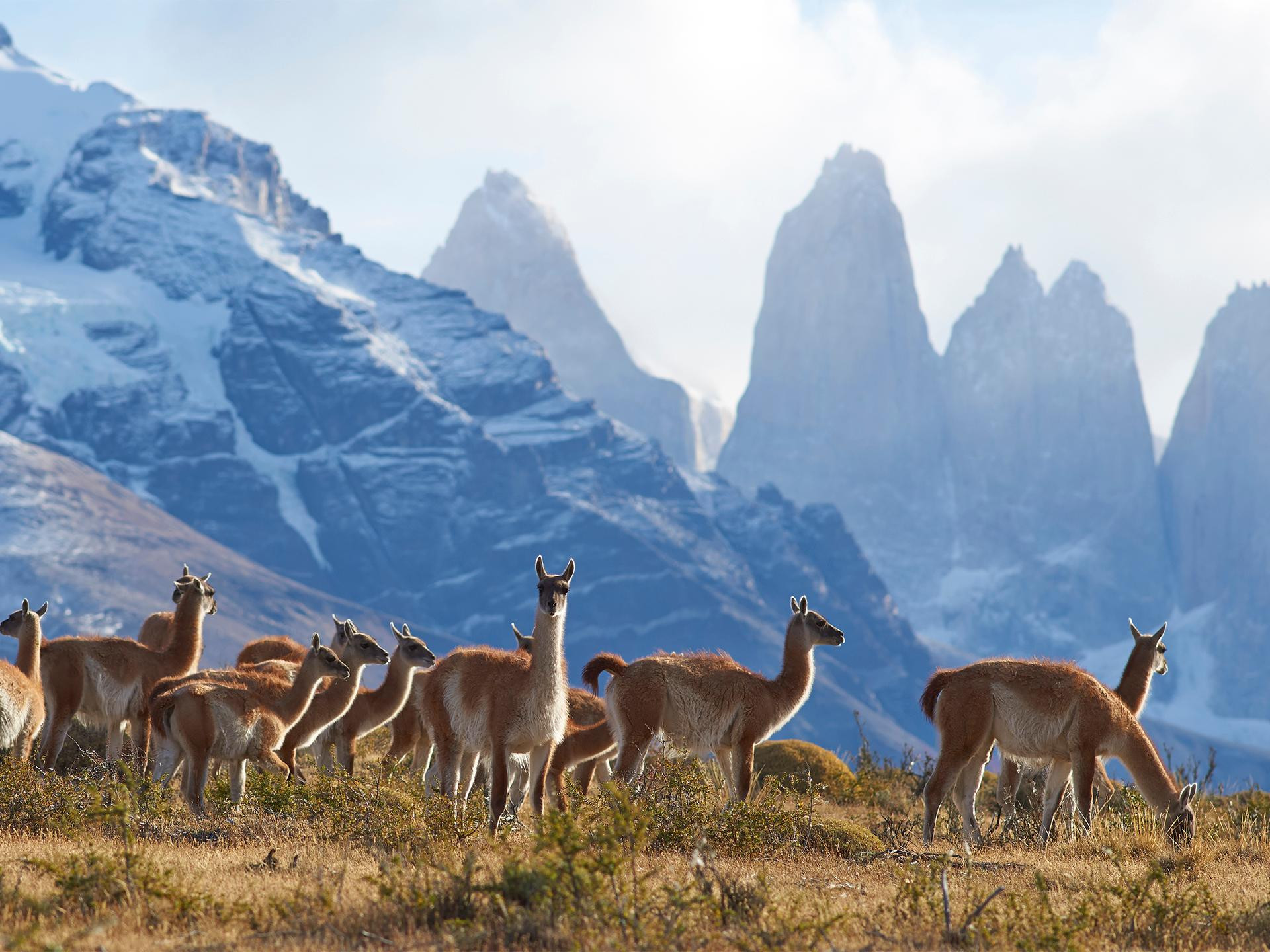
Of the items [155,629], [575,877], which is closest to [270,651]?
[155,629]

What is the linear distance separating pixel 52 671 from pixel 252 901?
317 inches

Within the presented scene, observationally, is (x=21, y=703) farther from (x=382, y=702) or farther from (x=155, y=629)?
(x=155, y=629)

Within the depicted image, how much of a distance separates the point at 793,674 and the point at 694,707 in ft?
4.67

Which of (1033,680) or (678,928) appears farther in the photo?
(1033,680)

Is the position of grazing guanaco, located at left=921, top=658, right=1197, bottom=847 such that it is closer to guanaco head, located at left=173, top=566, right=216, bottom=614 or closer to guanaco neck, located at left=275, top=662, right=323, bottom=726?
guanaco neck, located at left=275, top=662, right=323, bottom=726

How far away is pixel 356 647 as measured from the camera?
1580cm

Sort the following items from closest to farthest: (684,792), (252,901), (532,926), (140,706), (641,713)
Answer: (532,926)
(252,901)
(684,792)
(641,713)
(140,706)

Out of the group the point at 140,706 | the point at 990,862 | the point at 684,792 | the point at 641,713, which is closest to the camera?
the point at 990,862

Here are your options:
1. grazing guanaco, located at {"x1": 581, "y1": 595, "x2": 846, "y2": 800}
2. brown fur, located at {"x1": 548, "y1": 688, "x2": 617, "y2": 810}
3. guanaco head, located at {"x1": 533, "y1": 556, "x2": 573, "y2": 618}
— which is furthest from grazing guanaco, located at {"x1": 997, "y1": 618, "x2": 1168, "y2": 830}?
guanaco head, located at {"x1": 533, "y1": 556, "x2": 573, "y2": 618}

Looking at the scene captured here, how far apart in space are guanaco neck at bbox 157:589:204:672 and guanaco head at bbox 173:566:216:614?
0.06ft

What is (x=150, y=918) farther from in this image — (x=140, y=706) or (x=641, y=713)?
(x=140, y=706)


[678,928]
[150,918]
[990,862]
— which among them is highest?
[990,862]

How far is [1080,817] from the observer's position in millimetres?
13180

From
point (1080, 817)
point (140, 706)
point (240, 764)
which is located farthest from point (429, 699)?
point (1080, 817)
